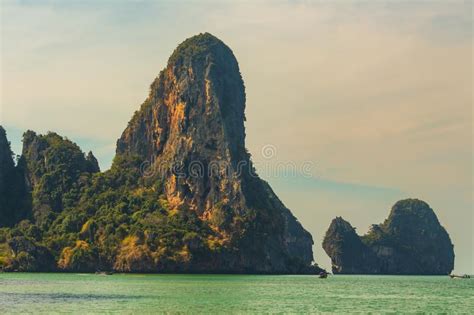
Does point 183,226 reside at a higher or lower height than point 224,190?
lower

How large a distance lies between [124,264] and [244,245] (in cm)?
2609

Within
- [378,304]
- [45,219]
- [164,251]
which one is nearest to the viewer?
[378,304]

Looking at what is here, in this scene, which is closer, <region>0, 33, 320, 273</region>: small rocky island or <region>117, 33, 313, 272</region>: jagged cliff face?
<region>0, 33, 320, 273</region>: small rocky island

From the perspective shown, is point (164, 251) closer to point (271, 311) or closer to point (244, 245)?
point (244, 245)

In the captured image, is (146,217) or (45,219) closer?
(146,217)

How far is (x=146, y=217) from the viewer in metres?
184

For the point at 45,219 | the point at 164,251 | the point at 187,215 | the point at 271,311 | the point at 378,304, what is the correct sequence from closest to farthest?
the point at 271,311
the point at 378,304
the point at 164,251
the point at 187,215
the point at 45,219

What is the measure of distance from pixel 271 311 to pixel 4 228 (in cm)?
13770

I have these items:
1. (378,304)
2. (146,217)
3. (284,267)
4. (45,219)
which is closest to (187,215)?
(146,217)

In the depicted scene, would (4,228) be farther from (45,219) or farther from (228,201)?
(228,201)

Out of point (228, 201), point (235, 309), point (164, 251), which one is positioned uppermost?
point (228, 201)

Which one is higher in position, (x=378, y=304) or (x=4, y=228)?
(x=4, y=228)

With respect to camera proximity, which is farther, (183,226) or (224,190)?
(224,190)

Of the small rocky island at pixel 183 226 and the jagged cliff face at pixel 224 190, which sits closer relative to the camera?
the small rocky island at pixel 183 226
